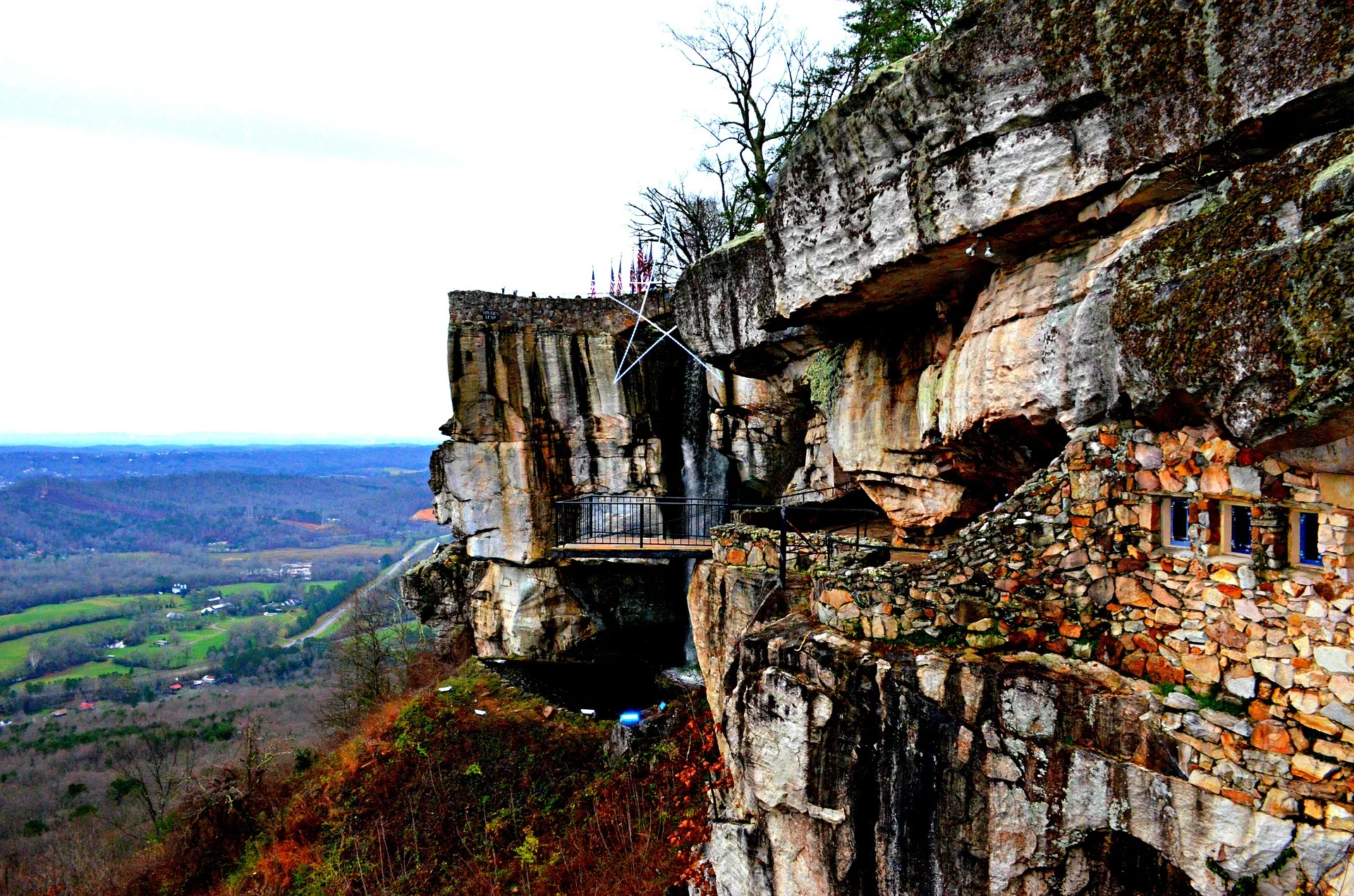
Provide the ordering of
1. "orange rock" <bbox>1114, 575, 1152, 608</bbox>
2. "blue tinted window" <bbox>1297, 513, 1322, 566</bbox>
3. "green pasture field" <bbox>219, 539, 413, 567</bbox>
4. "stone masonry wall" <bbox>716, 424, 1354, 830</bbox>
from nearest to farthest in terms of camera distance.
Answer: "stone masonry wall" <bbox>716, 424, 1354, 830</bbox>
"blue tinted window" <bbox>1297, 513, 1322, 566</bbox>
"orange rock" <bbox>1114, 575, 1152, 608</bbox>
"green pasture field" <bbox>219, 539, 413, 567</bbox>

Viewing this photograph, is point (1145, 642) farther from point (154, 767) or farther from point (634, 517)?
point (154, 767)

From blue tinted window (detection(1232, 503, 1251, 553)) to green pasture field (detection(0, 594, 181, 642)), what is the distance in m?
102

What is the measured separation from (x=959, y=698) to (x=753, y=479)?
13508mm

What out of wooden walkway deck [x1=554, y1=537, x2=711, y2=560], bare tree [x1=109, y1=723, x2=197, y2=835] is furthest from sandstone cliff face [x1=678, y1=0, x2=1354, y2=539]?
bare tree [x1=109, y1=723, x2=197, y2=835]

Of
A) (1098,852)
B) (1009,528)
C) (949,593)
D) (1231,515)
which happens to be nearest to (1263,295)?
(1231,515)

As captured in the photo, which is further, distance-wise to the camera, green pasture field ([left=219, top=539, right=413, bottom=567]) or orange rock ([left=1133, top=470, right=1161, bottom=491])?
green pasture field ([left=219, top=539, right=413, bottom=567])

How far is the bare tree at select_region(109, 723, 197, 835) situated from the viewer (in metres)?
24.4

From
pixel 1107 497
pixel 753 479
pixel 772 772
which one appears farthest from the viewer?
pixel 753 479

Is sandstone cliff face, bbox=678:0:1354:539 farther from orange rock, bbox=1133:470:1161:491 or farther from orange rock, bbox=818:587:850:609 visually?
orange rock, bbox=818:587:850:609

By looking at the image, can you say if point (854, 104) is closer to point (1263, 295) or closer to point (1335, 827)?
point (1263, 295)

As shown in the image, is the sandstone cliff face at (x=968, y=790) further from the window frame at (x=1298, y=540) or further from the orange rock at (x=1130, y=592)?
the window frame at (x=1298, y=540)

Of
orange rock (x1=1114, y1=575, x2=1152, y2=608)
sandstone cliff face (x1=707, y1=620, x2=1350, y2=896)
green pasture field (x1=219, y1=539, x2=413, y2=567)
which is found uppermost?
orange rock (x1=1114, y1=575, x2=1152, y2=608)

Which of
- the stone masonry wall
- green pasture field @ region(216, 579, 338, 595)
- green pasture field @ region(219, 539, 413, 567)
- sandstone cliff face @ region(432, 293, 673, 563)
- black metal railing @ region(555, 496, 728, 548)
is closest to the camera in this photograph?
the stone masonry wall

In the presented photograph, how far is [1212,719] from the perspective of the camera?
19.1 ft
